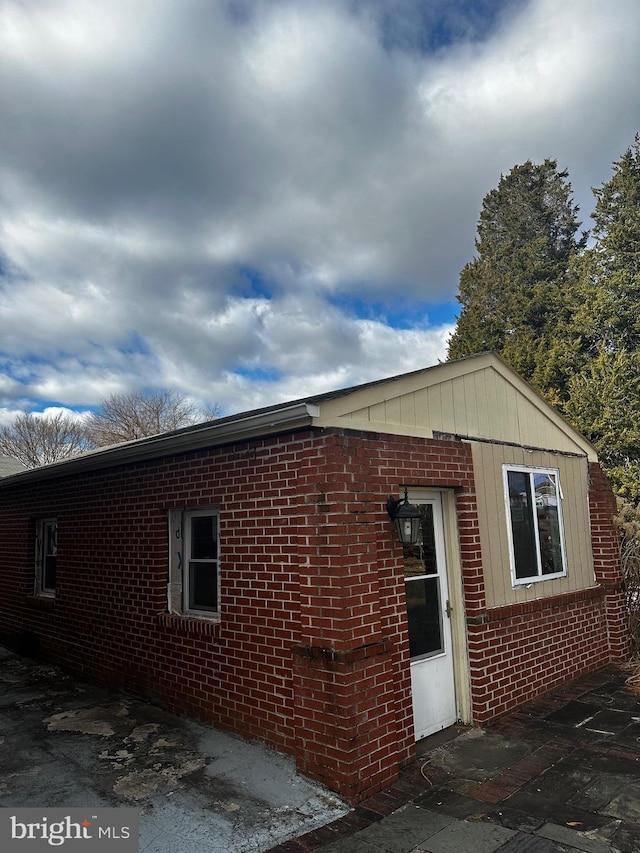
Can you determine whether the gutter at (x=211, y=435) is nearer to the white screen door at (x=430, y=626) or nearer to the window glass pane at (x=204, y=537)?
the window glass pane at (x=204, y=537)

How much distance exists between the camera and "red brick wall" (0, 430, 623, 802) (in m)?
3.85

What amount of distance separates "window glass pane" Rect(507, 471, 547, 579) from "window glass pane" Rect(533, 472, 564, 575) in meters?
0.18

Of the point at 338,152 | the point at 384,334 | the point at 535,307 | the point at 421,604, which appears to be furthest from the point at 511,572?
the point at 384,334

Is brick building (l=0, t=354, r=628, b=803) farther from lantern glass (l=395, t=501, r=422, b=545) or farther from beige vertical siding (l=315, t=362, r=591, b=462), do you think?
→ lantern glass (l=395, t=501, r=422, b=545)

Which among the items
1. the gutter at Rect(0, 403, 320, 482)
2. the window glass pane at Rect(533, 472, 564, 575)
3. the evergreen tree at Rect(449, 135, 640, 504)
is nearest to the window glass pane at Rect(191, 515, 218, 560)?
the gutter at Rect(0, 403, 320, 482)

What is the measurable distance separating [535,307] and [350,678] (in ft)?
59.0

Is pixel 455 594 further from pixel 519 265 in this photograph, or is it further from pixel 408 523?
pixel 519 265

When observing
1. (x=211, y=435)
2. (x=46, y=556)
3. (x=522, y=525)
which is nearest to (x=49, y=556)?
(x=46, y=556)

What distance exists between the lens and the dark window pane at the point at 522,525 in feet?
18.7

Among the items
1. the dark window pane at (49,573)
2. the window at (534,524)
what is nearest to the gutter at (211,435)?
the dark window pane at (49,573)

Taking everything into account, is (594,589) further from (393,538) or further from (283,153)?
(283,153)

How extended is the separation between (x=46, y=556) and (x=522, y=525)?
6.82 m

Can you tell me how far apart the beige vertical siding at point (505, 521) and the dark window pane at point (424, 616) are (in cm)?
59

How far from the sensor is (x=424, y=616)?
4.86m
